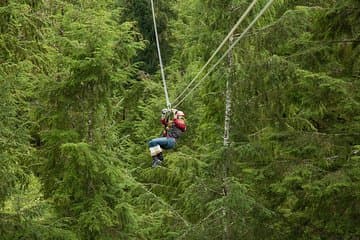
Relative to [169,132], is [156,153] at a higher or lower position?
lower

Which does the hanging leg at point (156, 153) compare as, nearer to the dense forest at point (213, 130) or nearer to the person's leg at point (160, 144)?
the person's leg at point (160, 144)

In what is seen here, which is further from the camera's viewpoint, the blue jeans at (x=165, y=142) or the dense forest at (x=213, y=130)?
the blue jeans at (x=165, y=142)

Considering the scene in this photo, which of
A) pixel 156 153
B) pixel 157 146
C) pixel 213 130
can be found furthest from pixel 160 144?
pixel 213 130

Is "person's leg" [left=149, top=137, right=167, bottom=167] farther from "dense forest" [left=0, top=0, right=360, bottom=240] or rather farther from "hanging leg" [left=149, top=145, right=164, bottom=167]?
"dense forest" [left=0, top=0, right=360, bottom=240]

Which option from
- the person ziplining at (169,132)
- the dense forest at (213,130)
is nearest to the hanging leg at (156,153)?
the person ziplining at (169,132)

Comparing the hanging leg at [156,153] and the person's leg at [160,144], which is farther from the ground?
the person's leg at [160,144]

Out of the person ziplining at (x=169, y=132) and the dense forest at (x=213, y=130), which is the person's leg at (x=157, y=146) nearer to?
the person ziplining at (x=169, y=132)

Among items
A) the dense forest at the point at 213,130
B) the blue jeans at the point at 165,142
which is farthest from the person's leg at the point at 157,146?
the dense forest at the point at 213,130

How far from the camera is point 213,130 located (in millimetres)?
12266

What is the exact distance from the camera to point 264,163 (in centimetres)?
1073

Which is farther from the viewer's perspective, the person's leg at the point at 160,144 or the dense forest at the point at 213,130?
the person's leg at the point at 160,144

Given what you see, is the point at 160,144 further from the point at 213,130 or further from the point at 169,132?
the point at 213,130

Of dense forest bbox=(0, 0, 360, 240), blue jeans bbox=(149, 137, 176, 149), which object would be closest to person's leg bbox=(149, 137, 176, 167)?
blue jeans bbox=(149, 137, 176, 149)

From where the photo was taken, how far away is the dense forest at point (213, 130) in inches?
353
